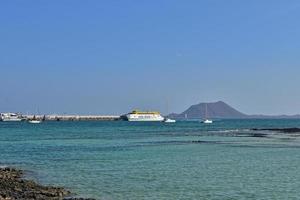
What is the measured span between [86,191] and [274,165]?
725 inches

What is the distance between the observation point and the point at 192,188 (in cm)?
3183

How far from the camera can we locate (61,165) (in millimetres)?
46781

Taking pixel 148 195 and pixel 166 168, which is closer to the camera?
pixel 148 195

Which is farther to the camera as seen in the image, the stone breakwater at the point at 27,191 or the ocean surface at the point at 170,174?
the ocean surface at the point at 170,174

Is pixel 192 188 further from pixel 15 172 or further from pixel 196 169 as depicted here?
pixel 15 172

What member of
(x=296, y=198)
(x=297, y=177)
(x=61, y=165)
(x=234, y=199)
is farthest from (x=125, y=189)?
(x=61, y=165)

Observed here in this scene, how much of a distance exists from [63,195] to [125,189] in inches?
157

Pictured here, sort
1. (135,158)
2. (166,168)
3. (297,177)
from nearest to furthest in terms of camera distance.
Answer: (297,177), (166,168), (135,158)

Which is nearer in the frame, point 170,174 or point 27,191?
point 27,191

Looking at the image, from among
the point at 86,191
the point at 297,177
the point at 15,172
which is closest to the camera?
the point at 86,191

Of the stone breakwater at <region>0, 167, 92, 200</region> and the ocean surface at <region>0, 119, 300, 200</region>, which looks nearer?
the stone breakwater at <region>0, 167, 92, 200</region>

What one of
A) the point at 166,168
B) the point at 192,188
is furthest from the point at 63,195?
the point at 166,168

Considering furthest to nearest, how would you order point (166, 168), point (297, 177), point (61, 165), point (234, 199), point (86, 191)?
point (61, 165), point (166, 168), point (297, 177), point (86, 191), point (234, 199)

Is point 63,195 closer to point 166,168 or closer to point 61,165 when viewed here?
point 166,168
